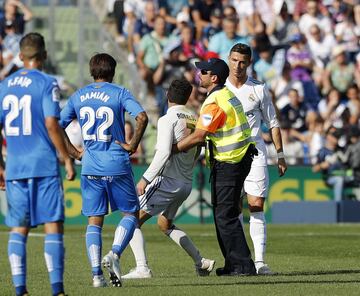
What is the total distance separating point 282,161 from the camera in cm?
1322

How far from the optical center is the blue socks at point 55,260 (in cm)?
953

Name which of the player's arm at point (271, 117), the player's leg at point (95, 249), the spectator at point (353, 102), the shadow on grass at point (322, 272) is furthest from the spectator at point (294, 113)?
the player's leg at point (95, 249)

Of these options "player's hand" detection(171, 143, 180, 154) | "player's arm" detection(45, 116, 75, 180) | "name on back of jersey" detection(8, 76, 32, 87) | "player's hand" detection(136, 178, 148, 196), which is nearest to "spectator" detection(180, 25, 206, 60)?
"player's hand" detection(171, 143, 180, 154)

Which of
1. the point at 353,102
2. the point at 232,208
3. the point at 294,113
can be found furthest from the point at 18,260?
the point at 353,102

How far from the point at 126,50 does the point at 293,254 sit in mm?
12708

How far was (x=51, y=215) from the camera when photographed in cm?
961

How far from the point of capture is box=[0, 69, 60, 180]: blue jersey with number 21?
31.7 ft

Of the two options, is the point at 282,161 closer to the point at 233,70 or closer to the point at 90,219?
the point at 233,70

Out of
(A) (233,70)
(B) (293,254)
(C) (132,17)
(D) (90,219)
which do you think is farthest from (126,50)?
(D) (90,219)

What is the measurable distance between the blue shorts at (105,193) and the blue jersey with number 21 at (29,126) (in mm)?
1697

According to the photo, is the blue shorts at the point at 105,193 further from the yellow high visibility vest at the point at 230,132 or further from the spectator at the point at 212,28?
the spectator at the point at 212,28

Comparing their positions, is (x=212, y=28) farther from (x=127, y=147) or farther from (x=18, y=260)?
(x=18, y=260)

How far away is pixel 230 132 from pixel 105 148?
153 centimetres

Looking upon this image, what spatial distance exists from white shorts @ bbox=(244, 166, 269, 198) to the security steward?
0.69 metres
